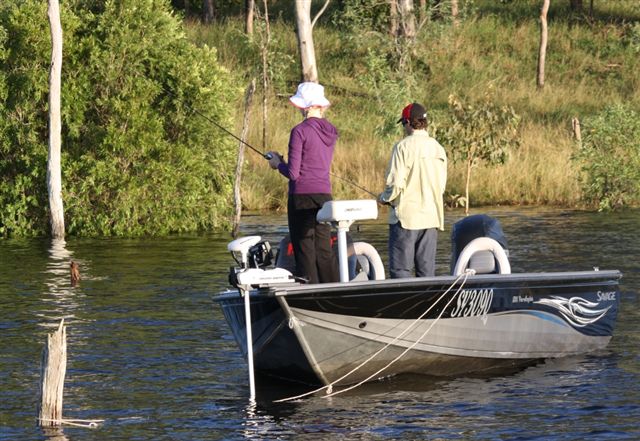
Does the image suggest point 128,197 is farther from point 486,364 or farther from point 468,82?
point 468,82

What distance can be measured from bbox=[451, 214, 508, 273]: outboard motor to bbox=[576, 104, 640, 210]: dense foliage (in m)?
17.0

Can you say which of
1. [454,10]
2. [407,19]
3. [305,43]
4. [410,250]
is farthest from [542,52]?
[410,250]

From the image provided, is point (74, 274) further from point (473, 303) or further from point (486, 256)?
point (473, 303)

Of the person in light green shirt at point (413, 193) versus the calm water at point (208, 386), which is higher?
Answer: the person in light green shirt at point (413, 193)

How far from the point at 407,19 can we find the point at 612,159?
1816cm

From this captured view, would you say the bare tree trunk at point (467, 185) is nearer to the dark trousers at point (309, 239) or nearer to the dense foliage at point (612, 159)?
the dense foliage at point (612, 159)

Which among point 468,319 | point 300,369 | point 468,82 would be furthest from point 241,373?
point 468,82

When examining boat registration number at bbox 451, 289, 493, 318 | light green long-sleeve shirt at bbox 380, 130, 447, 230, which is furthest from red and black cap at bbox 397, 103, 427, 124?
boat registration number at bbox 451, 289, 493, 318

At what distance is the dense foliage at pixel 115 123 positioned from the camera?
27281mm

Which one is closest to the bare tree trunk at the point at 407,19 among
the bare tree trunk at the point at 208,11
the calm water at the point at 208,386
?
the bare tree trunk at the point at 208,11

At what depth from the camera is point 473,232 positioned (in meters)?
13.5

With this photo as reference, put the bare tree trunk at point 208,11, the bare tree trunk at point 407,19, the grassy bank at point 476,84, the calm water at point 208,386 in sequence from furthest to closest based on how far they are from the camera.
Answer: the bare tree trunk at point 208,11, the bare tree trunk at point 407,19, the grassy bank at point 476,84, the calm water at point 208,386

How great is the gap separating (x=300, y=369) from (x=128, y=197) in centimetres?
1566

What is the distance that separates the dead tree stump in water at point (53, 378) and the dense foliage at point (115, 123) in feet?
54.6
